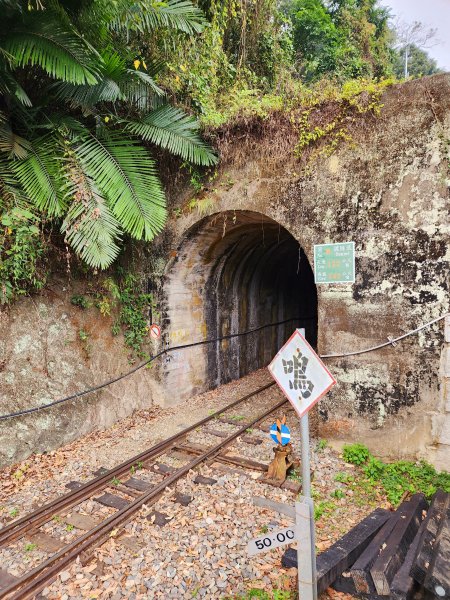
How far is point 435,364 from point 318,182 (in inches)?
131

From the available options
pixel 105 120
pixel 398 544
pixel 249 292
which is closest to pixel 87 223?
pixel 105 120

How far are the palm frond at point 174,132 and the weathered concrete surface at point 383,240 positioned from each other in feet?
3.04

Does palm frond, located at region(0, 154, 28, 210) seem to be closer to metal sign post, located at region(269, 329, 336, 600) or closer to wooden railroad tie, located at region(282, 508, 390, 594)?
metal sign post, located at region(269, 329, 336, 600)

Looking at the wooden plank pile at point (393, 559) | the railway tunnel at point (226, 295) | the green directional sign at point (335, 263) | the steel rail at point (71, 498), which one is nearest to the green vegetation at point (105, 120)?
the railway tunnel at point (226, 295)

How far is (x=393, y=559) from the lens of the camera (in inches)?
141

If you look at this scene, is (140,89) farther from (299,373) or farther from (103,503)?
(103,503)

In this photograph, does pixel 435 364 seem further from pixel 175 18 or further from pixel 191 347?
pixel 175 18

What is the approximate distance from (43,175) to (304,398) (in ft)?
17.1

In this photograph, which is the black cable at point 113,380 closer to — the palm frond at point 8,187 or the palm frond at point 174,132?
the palm frond at point 8,187

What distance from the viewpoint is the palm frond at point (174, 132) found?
276 inches

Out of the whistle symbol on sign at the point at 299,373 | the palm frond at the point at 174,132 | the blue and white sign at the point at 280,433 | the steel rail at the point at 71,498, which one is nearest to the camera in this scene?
the whistle symbol on sign at the point at 299,373

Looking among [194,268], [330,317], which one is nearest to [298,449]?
[330,317]

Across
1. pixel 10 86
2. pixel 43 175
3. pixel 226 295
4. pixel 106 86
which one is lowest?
pixel 226 295

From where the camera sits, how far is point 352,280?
6359mm
